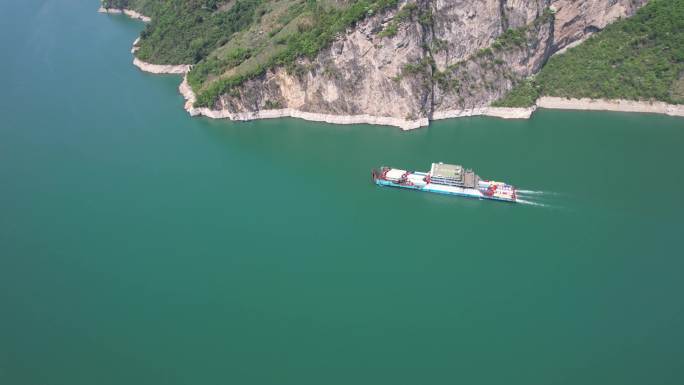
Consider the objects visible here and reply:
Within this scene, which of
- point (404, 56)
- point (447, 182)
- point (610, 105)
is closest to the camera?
point (447, 182)

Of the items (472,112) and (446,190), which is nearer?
(446,190)

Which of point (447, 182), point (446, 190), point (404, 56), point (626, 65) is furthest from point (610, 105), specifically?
point (446, 190)

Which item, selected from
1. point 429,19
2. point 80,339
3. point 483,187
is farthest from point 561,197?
point 80,339

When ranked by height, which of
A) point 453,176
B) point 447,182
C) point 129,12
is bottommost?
point 447,182

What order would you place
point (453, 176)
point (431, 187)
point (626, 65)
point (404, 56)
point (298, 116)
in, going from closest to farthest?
point (453, 176) → point (431, 187) → point (404, 56) → point (626, 65) → point (298, 116)

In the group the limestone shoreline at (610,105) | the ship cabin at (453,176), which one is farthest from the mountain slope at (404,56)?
the ship cabin at (453,176)

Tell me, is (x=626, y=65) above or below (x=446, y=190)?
above

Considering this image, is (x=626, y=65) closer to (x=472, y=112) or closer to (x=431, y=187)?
(x=472, y=112)
